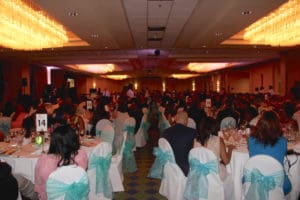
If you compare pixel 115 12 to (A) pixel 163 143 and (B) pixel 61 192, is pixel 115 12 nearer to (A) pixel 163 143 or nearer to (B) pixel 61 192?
(A) pixel 163 143

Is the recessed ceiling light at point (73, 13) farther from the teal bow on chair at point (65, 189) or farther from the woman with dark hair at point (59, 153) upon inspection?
the teal bow on chair at point (65, 189)

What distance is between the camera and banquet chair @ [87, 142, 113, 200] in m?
4.23

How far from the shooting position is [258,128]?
384 cm

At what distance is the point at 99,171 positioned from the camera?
13.9 feet

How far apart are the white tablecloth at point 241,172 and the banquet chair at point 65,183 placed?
7.84ft

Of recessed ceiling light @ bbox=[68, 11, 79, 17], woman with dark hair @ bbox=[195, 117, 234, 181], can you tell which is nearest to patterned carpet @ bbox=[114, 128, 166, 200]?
woman with dark hair @ bbox=[195, 117, 234, 181]

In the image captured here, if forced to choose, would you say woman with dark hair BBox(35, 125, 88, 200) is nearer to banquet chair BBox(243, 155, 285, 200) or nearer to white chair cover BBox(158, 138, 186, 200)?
white chair cover BBox(158, 138, 186, 200)

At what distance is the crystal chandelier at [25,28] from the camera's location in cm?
762

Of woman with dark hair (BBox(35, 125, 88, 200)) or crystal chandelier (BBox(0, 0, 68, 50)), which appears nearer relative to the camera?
woman with dark hair (BBox(35, 125, 88, 200))

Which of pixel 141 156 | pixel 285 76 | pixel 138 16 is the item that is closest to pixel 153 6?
pixel 138 16

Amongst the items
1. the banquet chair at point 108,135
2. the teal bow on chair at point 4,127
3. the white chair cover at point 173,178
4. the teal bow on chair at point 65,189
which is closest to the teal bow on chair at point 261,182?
the white chair cover at point 173,178

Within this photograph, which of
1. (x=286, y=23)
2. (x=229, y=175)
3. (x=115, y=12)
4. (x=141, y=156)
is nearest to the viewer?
(x=229, y=175)

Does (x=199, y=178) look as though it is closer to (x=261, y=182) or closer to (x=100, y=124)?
(x=261, y=182)

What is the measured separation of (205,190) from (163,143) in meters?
0.85
